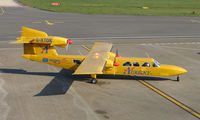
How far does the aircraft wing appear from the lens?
2406 centimetres

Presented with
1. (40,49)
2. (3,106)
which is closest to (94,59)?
(40,49)

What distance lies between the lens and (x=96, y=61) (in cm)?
2672

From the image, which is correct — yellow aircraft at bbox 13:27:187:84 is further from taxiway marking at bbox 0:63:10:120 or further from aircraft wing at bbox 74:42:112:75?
taxiway marking at bbox 0:63:10:120

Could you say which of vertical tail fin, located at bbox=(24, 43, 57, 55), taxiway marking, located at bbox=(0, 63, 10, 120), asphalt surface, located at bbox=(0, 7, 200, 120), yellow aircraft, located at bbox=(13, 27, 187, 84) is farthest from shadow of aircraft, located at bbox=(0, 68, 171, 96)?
taxiway marking, located at bbox=(0, 63, 10, 120)

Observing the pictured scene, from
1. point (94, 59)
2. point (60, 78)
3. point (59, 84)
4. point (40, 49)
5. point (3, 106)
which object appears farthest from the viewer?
point (40, 49)

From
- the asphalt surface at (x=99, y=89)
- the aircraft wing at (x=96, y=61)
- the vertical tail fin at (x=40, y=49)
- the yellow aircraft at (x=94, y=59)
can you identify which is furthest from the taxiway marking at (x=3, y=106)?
the aircraft wing at (x=96, y=61)

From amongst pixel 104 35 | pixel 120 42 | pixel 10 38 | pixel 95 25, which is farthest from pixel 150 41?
pixel 10 38

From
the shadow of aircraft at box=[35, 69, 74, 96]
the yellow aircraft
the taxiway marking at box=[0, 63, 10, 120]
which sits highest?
the yellow aircraft

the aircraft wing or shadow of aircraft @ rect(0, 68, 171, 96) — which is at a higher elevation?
the aircraft wing

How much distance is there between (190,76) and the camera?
102 ft

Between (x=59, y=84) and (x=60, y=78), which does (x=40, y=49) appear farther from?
(x=59, y=84)

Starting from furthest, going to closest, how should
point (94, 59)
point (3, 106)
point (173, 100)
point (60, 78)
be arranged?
point (60, 78), point (94, 59), point (173, 100), point (3, 106)

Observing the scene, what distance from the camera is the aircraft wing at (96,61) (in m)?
24.1

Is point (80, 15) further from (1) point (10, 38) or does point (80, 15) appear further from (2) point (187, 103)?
(2) point (187, 103)
